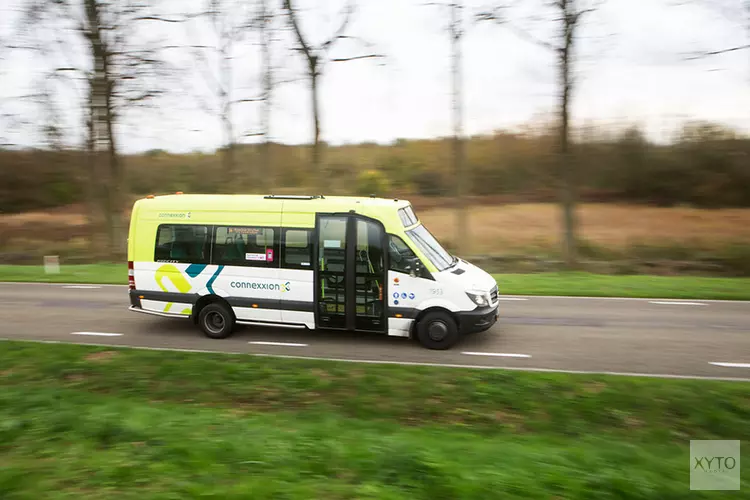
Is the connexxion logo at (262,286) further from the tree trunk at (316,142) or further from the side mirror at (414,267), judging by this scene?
the tree trunk at (316,142)

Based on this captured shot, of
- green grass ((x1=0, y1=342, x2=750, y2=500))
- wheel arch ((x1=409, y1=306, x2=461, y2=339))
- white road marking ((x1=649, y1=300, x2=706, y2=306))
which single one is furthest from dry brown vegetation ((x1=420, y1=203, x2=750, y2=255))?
green grass ((x1=0, y1=342, x2=750, y2=500))

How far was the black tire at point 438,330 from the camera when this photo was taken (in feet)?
32.4

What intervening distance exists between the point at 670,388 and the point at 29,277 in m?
18.5

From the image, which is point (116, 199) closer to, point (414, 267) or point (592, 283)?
point (414, 267)

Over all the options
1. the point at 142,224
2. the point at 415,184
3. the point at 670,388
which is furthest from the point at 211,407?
the point at 415,184

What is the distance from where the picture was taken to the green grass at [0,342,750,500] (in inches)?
203

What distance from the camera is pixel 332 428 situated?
670 centimetres

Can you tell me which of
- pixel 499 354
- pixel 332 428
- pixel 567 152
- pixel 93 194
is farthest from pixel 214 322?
pixel 93 194

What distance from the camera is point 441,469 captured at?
541 cm

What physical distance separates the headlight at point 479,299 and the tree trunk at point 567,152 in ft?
35.2

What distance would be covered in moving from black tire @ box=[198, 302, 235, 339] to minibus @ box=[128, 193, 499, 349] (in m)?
0.02

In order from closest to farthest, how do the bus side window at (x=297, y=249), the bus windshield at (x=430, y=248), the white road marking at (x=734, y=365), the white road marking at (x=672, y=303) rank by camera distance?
the white road marking at (x=734, y=365) → the bus windshield at (x=430, y=248) → the bus side window at (x=297, y=249) → the white road marking at (x=672, y=303)

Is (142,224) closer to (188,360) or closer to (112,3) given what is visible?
(188,360)

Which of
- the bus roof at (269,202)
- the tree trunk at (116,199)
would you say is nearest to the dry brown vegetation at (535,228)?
the tree trunk at (116,199)
